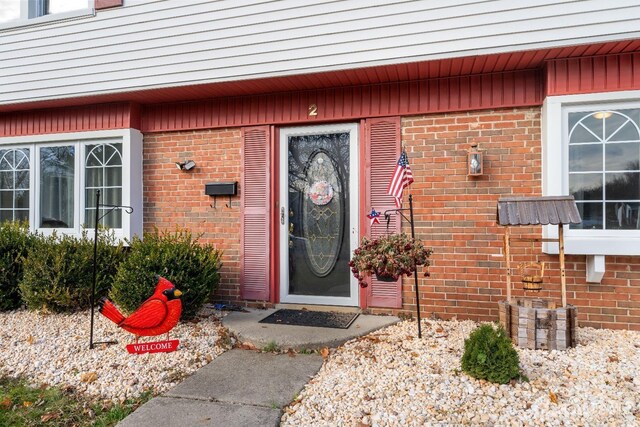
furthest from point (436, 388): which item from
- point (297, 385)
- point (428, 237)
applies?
point (428, 237)

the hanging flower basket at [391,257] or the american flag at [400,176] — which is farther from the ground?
the american flag at [400,176]

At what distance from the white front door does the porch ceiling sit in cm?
56

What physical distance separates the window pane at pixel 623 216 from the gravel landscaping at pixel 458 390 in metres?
1.07

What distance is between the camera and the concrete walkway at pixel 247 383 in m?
2.54

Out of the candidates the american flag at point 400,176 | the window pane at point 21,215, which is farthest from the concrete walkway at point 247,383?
the window pane at point 21,215

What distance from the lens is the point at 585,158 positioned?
13.1 feet

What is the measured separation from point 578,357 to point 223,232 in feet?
12.9

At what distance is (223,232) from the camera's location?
5.13 m

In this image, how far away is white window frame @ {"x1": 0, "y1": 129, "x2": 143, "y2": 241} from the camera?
17.3 feet

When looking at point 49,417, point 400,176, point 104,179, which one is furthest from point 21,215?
point 400,176

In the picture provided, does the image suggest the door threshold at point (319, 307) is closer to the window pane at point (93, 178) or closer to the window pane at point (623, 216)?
the window pane at point (623, 216)

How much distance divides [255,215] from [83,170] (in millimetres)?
2670

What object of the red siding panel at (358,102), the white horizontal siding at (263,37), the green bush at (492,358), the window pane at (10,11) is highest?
the window pane at (10,11)

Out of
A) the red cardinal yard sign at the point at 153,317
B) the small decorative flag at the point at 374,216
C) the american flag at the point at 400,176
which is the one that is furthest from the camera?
the small decorative flag at the point at 374,216
